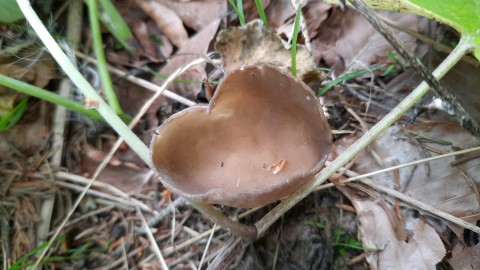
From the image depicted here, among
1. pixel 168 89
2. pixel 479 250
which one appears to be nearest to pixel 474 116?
pixel 479 250

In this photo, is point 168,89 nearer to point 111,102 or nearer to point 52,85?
point 111,102

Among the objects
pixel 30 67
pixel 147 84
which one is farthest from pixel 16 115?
pixel 147 84

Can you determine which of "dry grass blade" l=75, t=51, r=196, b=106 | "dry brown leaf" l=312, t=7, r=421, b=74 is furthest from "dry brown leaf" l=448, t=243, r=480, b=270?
"dry grass blade" l=75, t=51, r=196, b=106

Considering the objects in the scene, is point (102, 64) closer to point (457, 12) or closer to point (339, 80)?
point (339, 80)

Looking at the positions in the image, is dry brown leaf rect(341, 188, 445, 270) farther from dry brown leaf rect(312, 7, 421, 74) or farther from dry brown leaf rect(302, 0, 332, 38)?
dry brown leaf rect(302, 0, 332, 38)

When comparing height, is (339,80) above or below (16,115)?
above

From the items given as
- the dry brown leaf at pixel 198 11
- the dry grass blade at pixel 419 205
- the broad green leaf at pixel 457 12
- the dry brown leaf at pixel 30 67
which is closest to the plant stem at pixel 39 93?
the dry brown leaf at pixel 30 67
